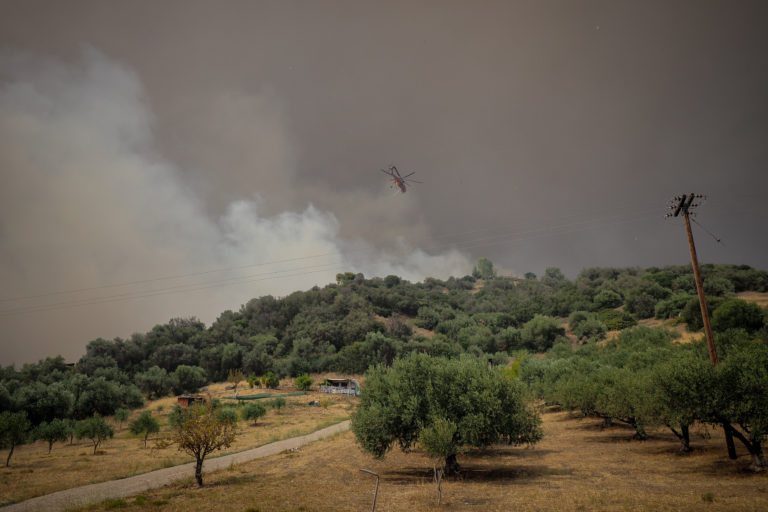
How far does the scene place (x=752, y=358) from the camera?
2072cm

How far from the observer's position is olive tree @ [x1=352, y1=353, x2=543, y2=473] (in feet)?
72.5

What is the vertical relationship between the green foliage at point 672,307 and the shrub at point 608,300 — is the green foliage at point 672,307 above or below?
below

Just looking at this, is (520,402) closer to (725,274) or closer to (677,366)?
(677,366)

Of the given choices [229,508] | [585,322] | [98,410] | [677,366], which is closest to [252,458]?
[229,508]

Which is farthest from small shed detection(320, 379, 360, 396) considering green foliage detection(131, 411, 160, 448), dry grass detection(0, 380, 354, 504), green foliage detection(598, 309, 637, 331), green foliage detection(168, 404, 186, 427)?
green foliage detection(598, 309, 637, 331)

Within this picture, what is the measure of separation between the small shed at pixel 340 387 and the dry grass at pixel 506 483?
5446 cm

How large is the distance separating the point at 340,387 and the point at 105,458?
191ft

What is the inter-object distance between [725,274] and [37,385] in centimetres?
16194

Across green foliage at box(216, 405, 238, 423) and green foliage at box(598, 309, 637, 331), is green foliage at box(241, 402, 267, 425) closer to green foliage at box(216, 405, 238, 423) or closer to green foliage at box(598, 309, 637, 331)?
green foliage at box(216, 405, 238, 423)

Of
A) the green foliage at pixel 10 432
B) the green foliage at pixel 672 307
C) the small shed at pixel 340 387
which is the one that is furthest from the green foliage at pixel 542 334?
the green foliage at pixel 10 432

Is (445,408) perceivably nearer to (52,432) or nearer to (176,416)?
(176,416)

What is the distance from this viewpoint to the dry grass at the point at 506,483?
635 inches

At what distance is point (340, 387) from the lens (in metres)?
87.8

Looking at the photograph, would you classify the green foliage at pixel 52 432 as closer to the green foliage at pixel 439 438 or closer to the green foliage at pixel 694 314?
the green foliage at pixel 439 438
